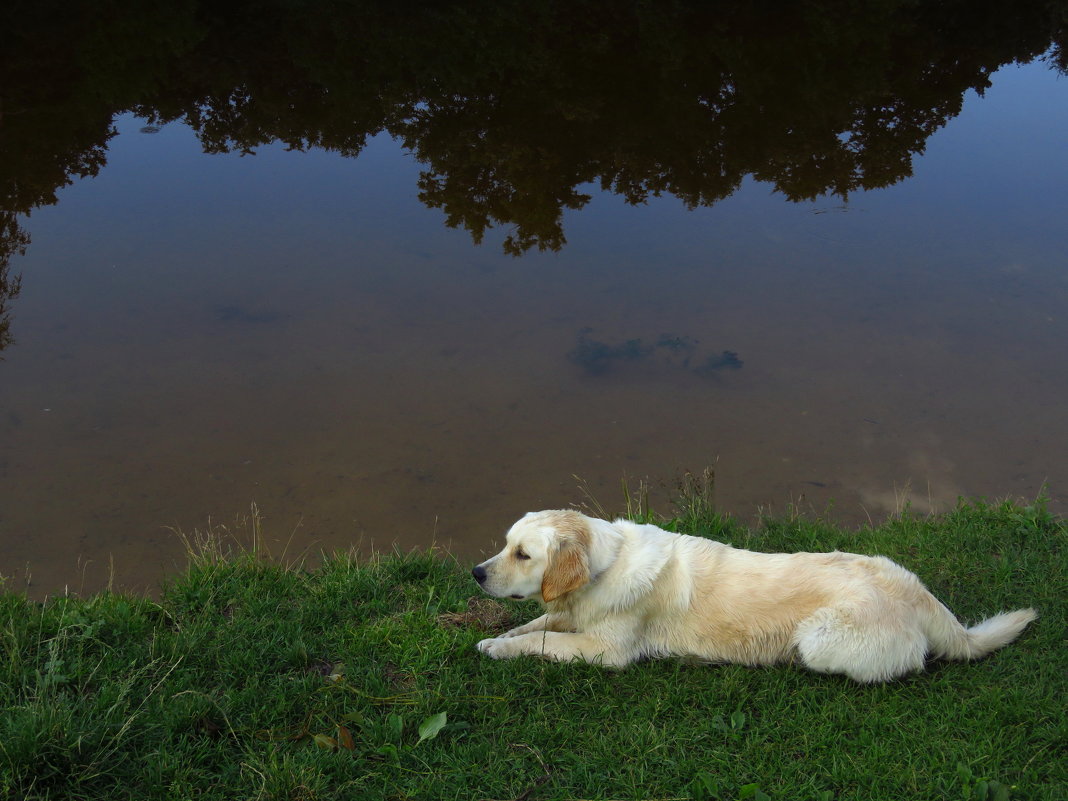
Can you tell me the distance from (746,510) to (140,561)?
162 inches

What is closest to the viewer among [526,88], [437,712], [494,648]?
[437,712]

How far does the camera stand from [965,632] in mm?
4223

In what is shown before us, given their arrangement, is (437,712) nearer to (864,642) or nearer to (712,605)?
(712,605)

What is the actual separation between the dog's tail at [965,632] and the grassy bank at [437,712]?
0.07 meters

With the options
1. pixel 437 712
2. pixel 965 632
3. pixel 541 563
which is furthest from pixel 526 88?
pixel 437 712

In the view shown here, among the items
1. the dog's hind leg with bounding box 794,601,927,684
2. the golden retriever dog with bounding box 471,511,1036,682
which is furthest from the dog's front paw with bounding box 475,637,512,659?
the dog's hind leg with bounding box 794,601,927,684

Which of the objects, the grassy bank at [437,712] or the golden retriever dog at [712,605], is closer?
the grassy bank at [437,712]

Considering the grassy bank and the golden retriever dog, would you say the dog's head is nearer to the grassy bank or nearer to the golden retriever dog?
the golden retriever dog

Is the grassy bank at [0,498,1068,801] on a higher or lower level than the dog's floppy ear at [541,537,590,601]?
lower

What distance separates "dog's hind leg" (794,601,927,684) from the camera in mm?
3988

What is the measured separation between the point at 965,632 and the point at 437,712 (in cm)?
241

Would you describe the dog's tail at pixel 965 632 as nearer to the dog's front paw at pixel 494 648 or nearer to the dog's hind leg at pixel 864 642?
the dog's hind leg at pixel 864 642

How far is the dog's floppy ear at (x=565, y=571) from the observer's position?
420 cm

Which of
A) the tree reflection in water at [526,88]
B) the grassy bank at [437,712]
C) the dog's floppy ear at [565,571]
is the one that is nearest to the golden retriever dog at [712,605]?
the dog's floppy ear at [565,571]
